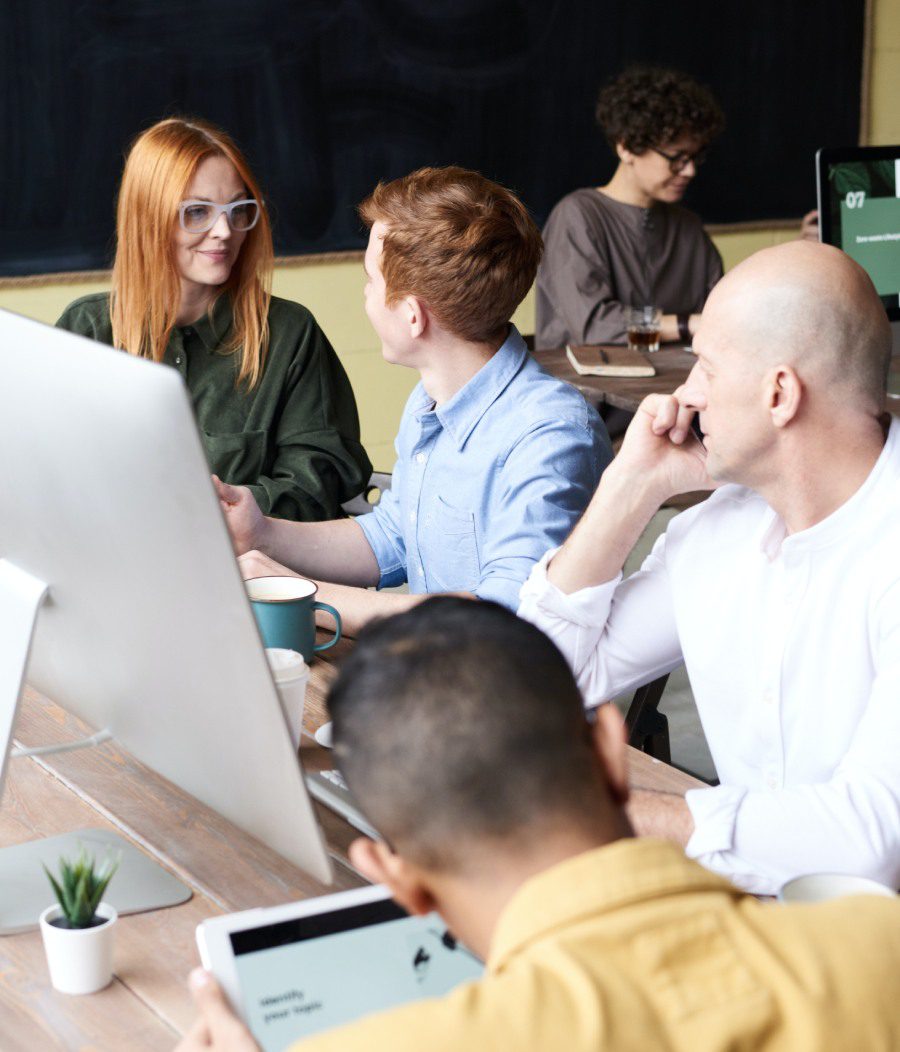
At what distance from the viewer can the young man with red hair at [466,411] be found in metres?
1.85

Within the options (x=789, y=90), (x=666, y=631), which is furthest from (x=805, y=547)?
(x=789, y=90)

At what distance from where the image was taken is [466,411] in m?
1.97

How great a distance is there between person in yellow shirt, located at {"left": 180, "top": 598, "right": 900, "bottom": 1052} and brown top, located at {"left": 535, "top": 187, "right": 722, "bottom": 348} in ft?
10.6

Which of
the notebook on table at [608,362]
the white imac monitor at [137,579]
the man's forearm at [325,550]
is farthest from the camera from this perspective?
the notebook on table at [608,362]

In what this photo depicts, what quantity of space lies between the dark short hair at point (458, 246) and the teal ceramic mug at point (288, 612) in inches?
19.8

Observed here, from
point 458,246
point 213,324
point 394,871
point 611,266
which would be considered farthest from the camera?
point 611,266

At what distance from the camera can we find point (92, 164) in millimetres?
4203

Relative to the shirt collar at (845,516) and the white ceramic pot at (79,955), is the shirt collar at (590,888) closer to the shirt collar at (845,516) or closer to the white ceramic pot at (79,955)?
the white ceramic pot at (79,955)

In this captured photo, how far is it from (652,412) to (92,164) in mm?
3040

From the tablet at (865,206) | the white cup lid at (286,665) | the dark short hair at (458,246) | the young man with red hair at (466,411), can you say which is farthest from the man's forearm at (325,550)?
the tablet at (865,206)

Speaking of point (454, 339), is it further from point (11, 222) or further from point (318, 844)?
point (11, 222)

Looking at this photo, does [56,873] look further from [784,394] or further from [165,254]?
[165,254]

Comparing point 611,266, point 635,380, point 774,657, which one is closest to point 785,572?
point 774,657

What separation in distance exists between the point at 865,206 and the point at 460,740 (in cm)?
298
